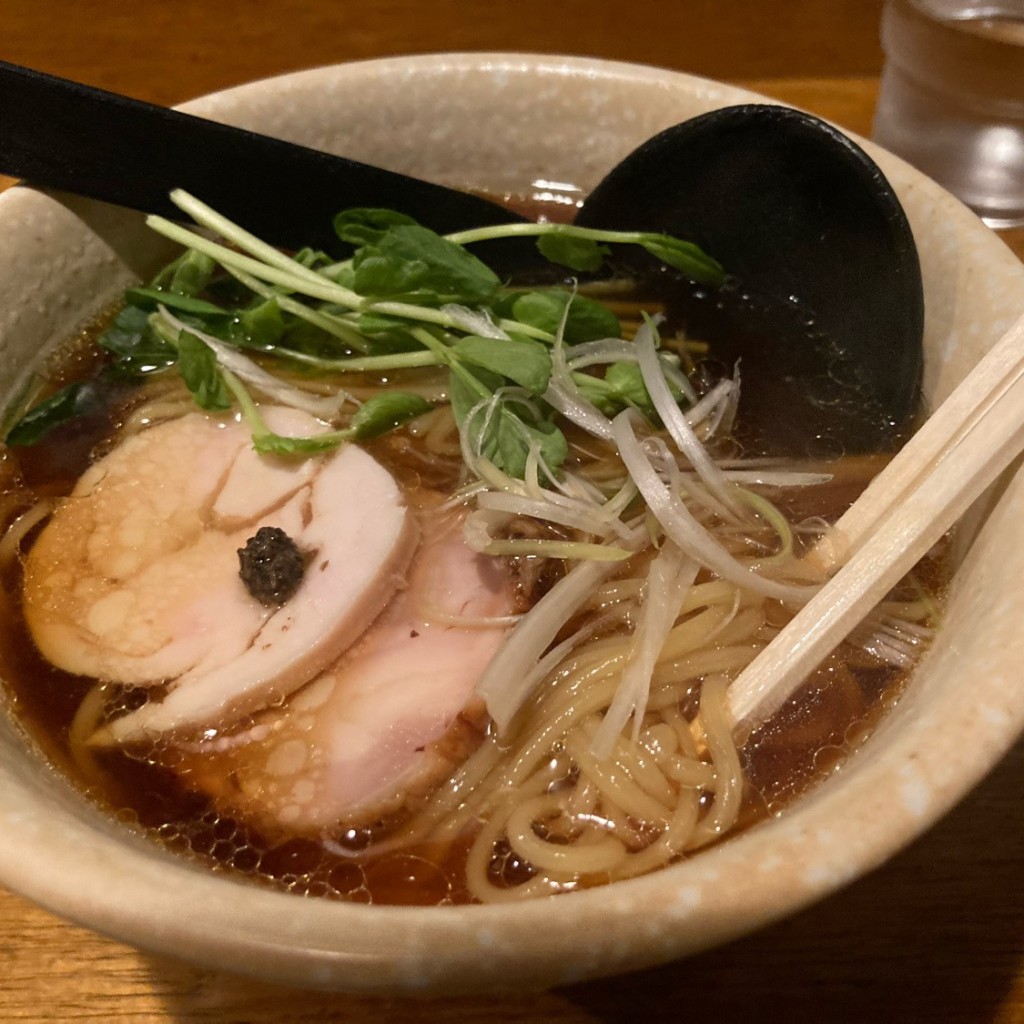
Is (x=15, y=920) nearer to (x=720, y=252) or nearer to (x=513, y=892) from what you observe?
(x=513, y=892)

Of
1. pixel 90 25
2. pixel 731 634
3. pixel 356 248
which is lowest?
pixel 731 634

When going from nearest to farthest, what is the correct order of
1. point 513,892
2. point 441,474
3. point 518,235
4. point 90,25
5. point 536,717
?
point 513,892 → point 536,717 → point 441,474 → point 518,235 → point 90,25

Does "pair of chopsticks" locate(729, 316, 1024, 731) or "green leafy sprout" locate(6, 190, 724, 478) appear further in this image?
"green leafy sprout" locate(6, 190, 724, 478)

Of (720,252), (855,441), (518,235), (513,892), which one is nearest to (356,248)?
(518,235)

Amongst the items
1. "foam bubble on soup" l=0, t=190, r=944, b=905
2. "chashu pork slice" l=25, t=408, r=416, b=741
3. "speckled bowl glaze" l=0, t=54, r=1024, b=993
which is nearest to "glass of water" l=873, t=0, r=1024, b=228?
"speckled bowl glaze" l=0, t=54, r=1024, b=993

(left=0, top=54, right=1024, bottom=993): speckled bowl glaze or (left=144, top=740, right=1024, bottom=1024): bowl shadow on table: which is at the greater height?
(left=0, top=54, right=1024, bottom=993): speckled bowl glaze

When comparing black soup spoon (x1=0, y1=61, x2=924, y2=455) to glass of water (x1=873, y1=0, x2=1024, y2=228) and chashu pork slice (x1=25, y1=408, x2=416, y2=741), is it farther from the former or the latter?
glass of water (x1=873, y1=0, x2=1024, y2=228)

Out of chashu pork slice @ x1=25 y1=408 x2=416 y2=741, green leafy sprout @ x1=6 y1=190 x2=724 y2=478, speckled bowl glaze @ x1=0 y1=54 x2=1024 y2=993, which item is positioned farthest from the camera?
green leafy sprout @ x1=6 y1=190 x2=724 y2=478
